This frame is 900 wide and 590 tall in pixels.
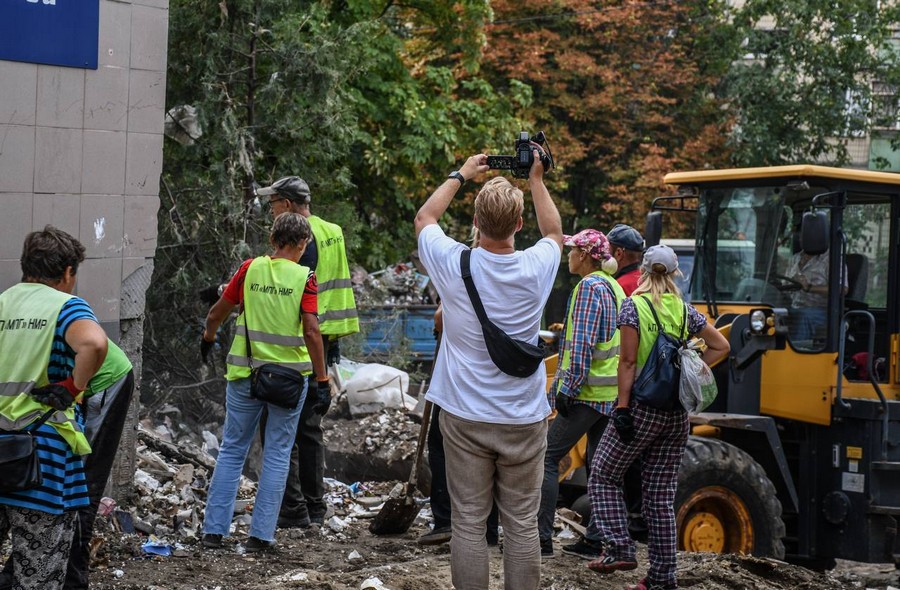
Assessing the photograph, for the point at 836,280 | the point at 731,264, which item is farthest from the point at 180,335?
the point at 836,280

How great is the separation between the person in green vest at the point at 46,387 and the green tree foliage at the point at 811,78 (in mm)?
18759

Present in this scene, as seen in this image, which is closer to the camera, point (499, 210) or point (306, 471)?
point (499, 210)

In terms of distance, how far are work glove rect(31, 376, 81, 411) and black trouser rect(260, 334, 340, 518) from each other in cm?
268

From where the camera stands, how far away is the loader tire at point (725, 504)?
723 centimetres

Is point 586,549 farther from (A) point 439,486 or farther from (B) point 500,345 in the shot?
(B) point 500,345

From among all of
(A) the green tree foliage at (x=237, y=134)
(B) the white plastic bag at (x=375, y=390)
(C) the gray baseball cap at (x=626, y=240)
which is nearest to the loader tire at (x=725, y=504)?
(C) the gray baseball cap at (x=626, y=240)

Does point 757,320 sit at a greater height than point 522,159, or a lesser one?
lesser

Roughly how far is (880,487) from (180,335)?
580 cm

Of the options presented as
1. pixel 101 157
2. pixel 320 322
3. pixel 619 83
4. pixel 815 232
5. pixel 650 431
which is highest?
pixel 619 83

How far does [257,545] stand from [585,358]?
2.03m

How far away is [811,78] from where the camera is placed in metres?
22.2

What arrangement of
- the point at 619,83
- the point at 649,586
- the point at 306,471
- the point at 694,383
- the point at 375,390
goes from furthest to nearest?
the point at 619,83
the point at 375,390
the point at 306,471
the point at 649,586
the point at 694,383

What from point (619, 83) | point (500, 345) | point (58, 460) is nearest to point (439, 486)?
point (500, 345)

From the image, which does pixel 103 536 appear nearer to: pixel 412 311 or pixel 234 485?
pixel 234 485
